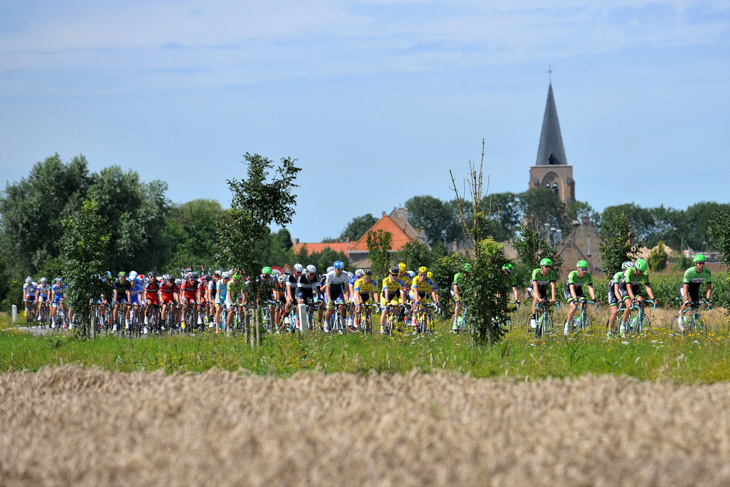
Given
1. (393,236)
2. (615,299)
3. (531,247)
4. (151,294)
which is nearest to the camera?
(615,299)

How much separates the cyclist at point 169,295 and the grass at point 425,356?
32.7 ft

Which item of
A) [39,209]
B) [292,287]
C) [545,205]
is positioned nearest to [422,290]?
[292,287]

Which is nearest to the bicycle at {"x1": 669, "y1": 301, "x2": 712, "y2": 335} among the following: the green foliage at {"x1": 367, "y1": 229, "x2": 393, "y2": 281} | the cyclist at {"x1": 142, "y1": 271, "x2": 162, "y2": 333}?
the cyclist at {"x1": 142, "y1": 271, "x2": 162, "y2": 333}

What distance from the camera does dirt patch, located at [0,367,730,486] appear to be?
207 inches

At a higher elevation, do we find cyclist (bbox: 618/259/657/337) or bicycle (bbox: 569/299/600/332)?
cyclist (bbox: 618/259/657/337)

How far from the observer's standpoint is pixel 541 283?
70.6 feet

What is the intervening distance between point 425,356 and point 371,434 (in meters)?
7.61

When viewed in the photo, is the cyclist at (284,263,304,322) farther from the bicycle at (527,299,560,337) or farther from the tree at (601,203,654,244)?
the tree at (601,203,654,244)

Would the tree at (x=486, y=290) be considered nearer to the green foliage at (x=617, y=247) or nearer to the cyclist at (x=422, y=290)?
the cyclist at (x=422, y=290)

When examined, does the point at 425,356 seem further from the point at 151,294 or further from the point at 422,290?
the point at 151,294

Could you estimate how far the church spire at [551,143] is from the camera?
158m

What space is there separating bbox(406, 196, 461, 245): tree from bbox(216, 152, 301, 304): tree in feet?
458

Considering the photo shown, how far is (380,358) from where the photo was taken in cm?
1345

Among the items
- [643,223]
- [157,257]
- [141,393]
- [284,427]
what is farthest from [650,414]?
[643,223]
